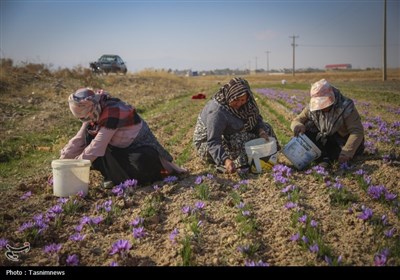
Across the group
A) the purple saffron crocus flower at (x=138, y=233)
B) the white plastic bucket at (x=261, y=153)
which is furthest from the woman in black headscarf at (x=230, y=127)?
the purple saffron crocus flower at (x=138, y=233)

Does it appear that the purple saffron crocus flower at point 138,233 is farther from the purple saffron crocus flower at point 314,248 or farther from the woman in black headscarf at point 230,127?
the woman in black headscarf at point 230,127

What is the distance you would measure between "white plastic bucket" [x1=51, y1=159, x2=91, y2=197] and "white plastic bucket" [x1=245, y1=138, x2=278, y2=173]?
2.17 m

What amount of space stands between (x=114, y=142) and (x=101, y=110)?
0.46m

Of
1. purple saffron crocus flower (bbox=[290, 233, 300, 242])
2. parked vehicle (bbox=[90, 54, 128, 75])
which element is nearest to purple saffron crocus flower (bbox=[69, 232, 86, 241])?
purple saffron crocus flower (bbox=[290, 233, 300, 242])

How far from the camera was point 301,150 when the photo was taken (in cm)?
532

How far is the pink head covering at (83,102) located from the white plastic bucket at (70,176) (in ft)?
1.90

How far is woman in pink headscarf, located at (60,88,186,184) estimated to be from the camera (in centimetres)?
462

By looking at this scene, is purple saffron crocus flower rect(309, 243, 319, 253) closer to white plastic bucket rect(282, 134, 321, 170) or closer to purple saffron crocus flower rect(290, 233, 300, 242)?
purple saffron crocus flower rect(290, 233, 300, 242)

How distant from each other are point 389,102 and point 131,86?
53.1 ft

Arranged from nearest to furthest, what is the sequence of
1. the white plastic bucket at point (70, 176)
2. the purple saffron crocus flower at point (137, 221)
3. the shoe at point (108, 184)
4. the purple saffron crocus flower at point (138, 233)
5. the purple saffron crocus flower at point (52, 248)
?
the purple saffron crocus flower at point (52, 248) < the purple saffron crocus flower at point (138, 233) < the purple saffron crocus flower at point (137, 221) < the white plastic bucket at point (70, 176) < the shoe at point (108, 184)

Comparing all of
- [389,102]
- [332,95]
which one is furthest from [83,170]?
[389,102]

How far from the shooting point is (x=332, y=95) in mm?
5156

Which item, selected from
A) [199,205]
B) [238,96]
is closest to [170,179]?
[199,205]

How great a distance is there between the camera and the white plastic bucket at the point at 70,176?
4.47 metres
